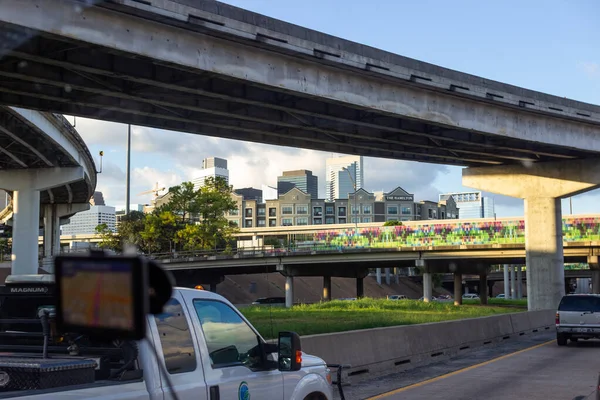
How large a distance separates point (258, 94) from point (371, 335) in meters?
10.5

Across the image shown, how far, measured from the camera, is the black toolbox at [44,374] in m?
4.41

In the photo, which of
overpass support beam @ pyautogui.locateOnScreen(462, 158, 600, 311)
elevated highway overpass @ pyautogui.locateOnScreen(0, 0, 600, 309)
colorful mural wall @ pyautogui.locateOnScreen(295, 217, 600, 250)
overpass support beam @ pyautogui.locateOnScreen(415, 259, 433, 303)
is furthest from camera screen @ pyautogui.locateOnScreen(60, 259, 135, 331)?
overpass support beam @ pyautogui.locateOnScreen(415, 259, 433, 303)

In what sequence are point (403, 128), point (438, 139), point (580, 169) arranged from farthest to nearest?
point (580, 169)
point (438, 139)
point (403, 128)

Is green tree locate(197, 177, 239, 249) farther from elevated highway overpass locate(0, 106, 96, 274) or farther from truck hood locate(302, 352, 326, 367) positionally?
truck hood locate(302, 352, 326, 367)

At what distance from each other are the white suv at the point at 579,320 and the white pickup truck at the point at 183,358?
18389 millimetres

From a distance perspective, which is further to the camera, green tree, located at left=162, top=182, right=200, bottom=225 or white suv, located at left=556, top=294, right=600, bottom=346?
green tree, located at left=162, top=182, right=200, bottom=225

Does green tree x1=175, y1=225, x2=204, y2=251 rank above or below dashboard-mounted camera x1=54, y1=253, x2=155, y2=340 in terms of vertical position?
above

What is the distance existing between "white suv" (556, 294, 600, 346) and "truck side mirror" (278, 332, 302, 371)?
18698mm

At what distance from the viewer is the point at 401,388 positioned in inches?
583

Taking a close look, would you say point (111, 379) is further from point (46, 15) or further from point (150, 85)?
point (150, 85)

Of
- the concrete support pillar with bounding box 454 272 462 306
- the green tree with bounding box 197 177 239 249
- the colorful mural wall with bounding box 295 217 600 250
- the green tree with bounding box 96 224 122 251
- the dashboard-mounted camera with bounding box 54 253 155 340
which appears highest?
the green tree with bounding box 197 177 239 249

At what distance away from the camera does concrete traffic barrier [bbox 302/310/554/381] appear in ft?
51.7

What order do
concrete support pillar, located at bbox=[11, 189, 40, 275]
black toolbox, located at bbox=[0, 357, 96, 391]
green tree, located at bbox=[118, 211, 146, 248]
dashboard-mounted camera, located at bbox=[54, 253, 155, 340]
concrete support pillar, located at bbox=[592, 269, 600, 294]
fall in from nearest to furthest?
1. dashboard-mounted camera, located at bbox=[54, 253, 155, 340]
2. green tree, located at bbox=[118, 211, 146, 248]
3. black toolbox, located at bbox=[0, 357, 96, 391]
4. concrete support pillar, located at bbox=[11, 189, 40, 275]
5. concrete support pillar, located at bbox=[592, 269, 600, 294]

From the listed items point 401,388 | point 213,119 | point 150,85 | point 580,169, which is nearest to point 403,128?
point 213,119
